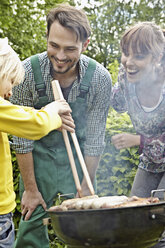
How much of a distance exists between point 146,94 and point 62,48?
0.79m

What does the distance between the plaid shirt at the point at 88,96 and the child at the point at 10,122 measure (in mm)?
563

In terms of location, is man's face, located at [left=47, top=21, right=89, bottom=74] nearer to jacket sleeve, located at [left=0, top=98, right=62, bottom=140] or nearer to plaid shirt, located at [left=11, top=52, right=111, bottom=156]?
plaid shirt, located at [left=11, top=52, right=111, bottom=156]

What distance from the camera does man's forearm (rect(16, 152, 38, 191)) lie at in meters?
3.15

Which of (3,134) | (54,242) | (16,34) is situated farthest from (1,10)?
(3,134)

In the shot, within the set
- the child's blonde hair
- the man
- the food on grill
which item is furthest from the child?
the man

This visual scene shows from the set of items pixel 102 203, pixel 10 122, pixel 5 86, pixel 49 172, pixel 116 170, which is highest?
pixel 5 86

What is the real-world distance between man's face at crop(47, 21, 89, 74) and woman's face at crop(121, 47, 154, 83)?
14.9 inches

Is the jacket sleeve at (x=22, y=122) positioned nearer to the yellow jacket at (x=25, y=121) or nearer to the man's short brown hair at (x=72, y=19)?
the yellow jacket at (x=25, y=121)

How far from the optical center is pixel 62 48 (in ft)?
9.37

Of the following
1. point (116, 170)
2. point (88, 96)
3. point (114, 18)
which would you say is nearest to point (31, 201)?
point (88, 96)

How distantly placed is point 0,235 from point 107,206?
70 cm

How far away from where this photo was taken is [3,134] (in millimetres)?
2475

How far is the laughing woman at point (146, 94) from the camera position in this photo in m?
2.97

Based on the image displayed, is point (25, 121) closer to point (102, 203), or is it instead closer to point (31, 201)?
point (102, 203)
